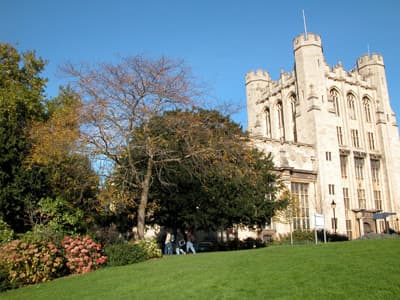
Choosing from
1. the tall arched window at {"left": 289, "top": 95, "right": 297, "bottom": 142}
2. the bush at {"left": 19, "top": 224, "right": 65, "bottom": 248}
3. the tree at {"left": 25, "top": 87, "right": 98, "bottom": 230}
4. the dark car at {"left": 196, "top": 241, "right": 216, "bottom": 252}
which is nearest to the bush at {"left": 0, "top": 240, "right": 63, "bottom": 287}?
the bush at {"left": 19, "top": 224, "right": 65, "bottom": 248}

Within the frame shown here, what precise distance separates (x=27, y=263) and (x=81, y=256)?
2.32 m

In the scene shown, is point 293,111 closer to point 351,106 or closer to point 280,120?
point 280,120

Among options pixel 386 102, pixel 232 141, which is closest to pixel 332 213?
pixel 386 102

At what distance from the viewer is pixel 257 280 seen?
9977 mm

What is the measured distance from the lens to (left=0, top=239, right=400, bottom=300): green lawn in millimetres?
8492

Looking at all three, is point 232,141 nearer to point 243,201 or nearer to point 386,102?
point 243,201

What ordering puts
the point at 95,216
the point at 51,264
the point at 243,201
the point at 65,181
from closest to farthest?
the point at 51,264, the point at 65,181, the point at 95,216, the point at 243,201

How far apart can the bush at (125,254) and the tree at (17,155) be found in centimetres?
610

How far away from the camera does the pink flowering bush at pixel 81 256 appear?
16.1 metres

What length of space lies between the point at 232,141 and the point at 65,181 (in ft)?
30.5

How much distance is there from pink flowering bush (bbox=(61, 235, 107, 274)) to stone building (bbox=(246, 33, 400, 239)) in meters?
25.5

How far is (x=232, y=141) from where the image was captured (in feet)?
63.8

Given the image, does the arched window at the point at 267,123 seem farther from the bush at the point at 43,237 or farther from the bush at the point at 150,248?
the bush at the point at 43,237

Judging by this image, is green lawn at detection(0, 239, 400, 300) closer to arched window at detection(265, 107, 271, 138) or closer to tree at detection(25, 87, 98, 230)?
tree at detection(25, 87, 98, 230)
